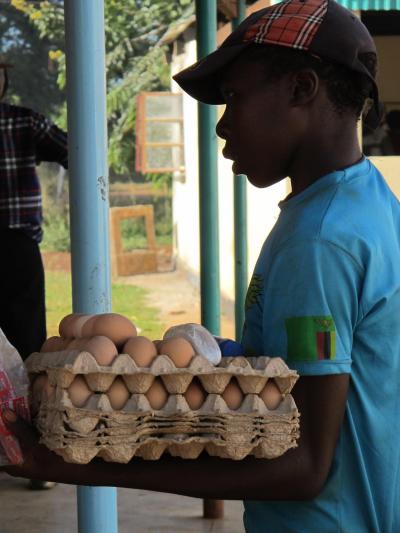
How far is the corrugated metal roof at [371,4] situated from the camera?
28.5ft

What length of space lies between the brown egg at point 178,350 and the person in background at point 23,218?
3490 mm

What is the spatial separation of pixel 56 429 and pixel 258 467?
29 cm

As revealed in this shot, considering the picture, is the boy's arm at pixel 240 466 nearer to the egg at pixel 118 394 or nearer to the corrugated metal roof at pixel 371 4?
the egg at pixel 118 394

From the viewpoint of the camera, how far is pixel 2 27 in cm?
1833

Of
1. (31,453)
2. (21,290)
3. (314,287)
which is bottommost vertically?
(21,290)

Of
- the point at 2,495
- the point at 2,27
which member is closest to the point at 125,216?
the point at 2,27

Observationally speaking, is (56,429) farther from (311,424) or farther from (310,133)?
(310,133)

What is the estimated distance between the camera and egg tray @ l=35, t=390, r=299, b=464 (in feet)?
4.12

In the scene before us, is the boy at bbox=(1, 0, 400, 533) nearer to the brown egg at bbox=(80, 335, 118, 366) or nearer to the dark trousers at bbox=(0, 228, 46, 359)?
the brown egg at bbox=(80, 335, 118, 366)

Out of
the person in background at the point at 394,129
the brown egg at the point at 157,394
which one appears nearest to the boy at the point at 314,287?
the brown egg at the point at 157,394

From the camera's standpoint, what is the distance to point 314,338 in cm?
134

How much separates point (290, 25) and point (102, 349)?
0.56 m

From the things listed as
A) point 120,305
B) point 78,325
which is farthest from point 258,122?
point 120,305

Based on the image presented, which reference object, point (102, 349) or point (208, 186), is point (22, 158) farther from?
point (102, 349)
